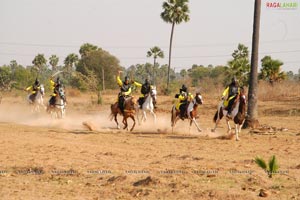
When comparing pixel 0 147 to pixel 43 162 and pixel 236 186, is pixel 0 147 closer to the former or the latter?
pixel 43 162

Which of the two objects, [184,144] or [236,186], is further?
[184,144]

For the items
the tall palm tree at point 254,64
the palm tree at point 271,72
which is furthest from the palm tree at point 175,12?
the tall palm tree at point 254,64

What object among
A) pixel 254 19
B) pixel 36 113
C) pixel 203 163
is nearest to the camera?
pixel 203 163

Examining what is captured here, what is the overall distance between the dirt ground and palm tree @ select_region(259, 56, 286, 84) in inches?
998

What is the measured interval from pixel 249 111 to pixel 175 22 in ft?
128

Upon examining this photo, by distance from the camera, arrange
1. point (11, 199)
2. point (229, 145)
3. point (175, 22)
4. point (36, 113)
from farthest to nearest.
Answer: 1. point (175, 22)
2. point (36, 113)
3. point (229, 145)
4. point (11, 199)

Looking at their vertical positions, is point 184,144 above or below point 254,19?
below

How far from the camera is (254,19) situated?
24.2 meters

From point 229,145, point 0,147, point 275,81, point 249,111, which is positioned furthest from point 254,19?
point 275,81

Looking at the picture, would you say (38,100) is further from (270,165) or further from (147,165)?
(270,165)

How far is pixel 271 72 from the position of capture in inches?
1927

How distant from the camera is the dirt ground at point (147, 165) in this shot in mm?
10195

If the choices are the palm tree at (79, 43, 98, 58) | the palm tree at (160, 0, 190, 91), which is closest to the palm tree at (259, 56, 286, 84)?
the palm tree at (160, 0, 190, 91)

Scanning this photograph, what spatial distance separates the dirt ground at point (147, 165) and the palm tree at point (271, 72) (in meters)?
25.4
